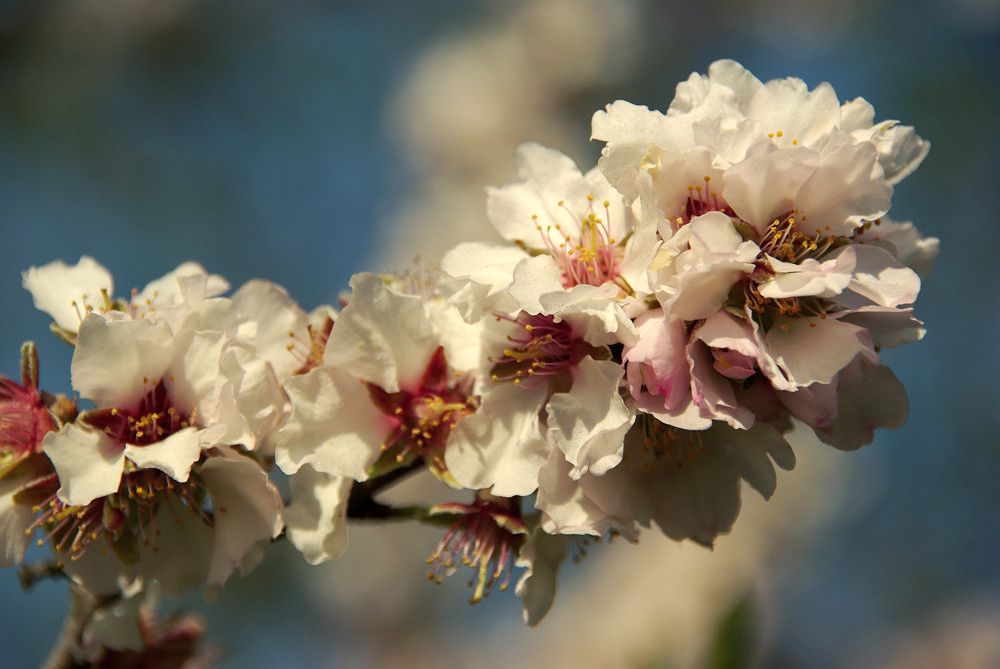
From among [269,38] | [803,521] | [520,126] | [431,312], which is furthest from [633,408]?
[269,38]

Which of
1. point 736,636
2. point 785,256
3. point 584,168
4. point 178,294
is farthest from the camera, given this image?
point 584,168

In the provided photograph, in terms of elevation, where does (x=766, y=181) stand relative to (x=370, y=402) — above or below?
above

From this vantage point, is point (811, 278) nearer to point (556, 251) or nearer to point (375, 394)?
point (556, 251)

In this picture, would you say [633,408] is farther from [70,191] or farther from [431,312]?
[70,191]

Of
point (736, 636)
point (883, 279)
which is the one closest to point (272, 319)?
point (883, 279)

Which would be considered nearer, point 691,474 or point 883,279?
point 883,279

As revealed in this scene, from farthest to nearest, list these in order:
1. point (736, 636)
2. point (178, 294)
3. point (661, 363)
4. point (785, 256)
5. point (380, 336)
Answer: point (736, 636)
point (178, 294)
point (380, 336)
point (785, 256)
point (661, 363)

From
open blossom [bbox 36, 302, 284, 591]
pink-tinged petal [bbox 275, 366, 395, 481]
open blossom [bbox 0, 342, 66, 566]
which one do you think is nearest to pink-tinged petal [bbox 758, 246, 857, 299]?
pink-tinged petal [bbox 275, 366, 395, 481]
